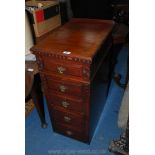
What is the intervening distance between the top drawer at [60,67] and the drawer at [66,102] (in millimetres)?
210

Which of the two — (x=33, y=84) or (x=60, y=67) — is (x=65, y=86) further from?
(x=33, y=84)

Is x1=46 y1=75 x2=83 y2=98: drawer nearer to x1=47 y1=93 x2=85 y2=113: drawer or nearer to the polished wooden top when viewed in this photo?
x1=47 y1=93 x2=85 y2=113: drawer

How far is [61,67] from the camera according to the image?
1.28 m

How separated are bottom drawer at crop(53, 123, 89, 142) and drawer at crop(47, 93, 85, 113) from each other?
0.23 m

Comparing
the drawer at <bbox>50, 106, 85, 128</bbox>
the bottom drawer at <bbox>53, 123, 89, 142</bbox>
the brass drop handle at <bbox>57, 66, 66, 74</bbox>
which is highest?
the brass drop handle at <bbox>57, 66, 66, 74</bbox>

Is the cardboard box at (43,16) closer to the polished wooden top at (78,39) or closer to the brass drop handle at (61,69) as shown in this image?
the polished wooden top at (78,39)

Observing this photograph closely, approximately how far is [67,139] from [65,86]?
1.94ft

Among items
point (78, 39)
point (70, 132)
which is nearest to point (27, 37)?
point (78, 39)

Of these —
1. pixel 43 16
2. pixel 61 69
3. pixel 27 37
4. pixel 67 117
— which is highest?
Answer: pixel 43 16

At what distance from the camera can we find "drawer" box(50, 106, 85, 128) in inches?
58.9

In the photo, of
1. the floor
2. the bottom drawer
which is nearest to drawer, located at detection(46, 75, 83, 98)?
the bottom drawer
